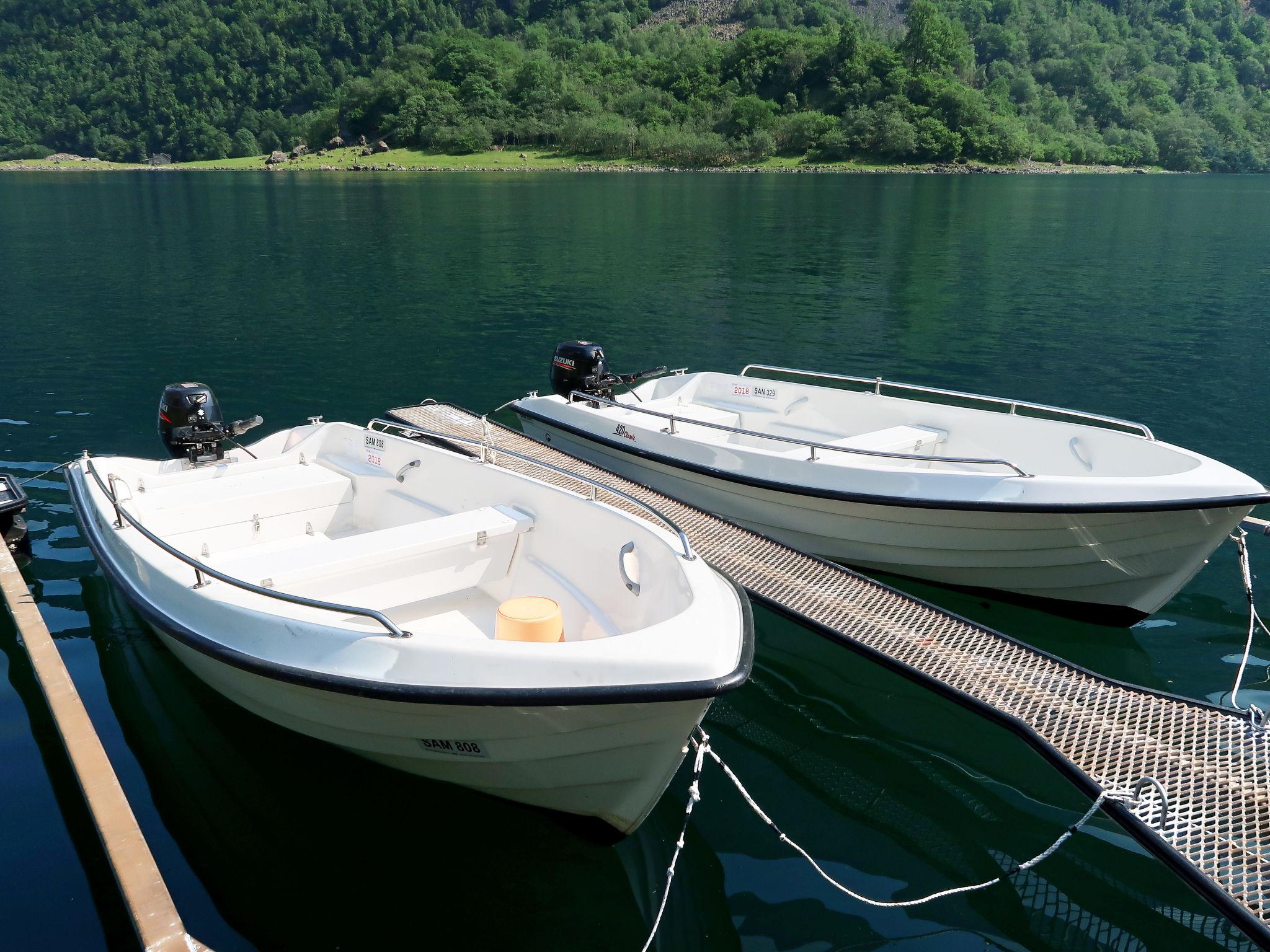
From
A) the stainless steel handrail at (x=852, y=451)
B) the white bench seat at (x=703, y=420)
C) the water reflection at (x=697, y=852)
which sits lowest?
the water reflection at (x=697, y=852)

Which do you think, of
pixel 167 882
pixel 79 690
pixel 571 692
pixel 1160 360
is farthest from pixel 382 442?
pixel 1160 360

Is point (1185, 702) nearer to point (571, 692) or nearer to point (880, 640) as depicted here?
point (880, 640)

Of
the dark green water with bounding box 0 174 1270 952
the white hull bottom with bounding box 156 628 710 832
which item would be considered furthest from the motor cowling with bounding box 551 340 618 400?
the white hull bottom with bounding box 156 628 710 832

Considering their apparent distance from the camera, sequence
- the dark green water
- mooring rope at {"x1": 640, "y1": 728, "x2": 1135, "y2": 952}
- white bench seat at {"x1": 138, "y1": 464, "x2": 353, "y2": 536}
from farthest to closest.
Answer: white bench seat at {"x1": 138, "y1": 464, "x2": 353, "y2": 536} < the dark green water < mooring rope at {"x1": 640, "y1": 728, "x2": 1135, "y2": 952}

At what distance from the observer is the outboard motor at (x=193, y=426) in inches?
343

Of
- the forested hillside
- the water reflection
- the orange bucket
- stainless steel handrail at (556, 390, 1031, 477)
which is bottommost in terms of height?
the water reflection

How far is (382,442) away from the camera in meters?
8.30

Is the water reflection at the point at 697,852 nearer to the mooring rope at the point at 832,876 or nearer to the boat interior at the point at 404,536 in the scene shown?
the mooring rope at the point at 832,876

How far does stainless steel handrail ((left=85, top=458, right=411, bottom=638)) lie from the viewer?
A: 4723 millimetres

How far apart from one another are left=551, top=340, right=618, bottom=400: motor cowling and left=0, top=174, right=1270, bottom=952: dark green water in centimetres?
415

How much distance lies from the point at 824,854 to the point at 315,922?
9.49 feet

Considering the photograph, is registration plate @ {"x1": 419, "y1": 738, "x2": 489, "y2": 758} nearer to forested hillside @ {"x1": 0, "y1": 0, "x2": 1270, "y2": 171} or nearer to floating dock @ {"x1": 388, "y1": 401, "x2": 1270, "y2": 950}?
floating dock @ {"x1": 388, "y1": 401, "x2": 1270, "y2": 950}

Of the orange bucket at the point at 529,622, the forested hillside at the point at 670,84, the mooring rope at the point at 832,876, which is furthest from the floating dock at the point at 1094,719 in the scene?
the forested hillside at the point at 670,84

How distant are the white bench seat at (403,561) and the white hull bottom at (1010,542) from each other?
10.4 ft
